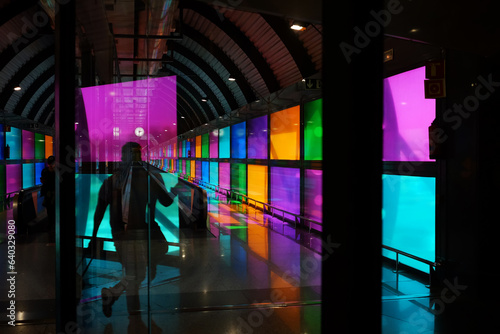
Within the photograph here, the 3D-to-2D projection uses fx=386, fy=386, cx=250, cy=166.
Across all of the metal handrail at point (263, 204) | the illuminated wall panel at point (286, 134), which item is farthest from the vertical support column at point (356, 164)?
the illuminated wall panel at point (286, 134)

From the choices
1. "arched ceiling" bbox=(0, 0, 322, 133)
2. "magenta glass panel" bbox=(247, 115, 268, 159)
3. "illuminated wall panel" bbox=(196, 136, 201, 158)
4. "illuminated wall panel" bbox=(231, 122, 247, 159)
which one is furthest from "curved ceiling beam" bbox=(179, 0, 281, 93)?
"illuminated wall panel" bbox=(196, 136, 201, 158)

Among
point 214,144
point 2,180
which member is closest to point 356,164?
point 2,180

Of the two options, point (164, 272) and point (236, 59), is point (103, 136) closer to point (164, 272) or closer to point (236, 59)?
point (164, 272)

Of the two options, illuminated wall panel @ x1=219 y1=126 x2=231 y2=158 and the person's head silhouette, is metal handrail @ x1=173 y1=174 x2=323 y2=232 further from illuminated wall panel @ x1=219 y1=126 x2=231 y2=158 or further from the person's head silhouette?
the person's head silhouette

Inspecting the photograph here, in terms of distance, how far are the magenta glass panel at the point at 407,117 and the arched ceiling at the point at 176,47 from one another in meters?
1.96

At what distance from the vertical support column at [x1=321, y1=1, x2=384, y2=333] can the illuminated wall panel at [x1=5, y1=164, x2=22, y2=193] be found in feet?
52.9

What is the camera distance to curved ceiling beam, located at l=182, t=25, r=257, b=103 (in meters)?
14.3

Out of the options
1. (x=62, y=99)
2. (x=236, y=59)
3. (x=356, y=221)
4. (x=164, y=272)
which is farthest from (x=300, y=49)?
(x=356, y=221)

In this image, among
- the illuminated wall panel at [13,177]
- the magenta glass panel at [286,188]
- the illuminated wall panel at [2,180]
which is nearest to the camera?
the magenta glass panel at [286,188]

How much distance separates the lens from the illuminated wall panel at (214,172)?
20602 mm

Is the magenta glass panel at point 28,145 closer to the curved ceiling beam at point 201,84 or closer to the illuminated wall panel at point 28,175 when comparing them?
the illuminated wall panel at point 28,175

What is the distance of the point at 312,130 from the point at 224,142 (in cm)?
893

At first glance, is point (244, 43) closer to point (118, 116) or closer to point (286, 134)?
point (286, 134)

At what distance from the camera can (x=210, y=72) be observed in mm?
17156
